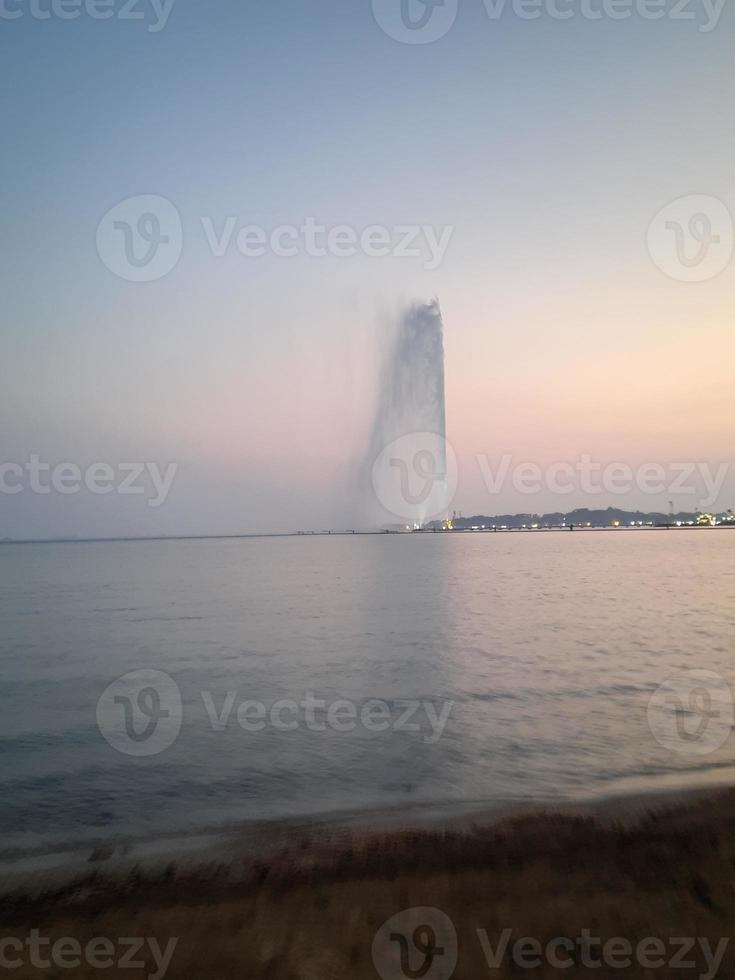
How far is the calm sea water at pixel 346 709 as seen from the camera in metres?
10.1

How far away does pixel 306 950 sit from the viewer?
17.6 ft

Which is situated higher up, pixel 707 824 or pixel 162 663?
pixel 707 824

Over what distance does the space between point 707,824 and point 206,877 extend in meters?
5.79

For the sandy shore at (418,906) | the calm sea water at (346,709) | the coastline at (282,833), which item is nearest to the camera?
the sandy shore at (418,906)

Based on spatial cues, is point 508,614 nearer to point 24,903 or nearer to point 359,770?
point 359,770

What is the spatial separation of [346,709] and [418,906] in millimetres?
10550

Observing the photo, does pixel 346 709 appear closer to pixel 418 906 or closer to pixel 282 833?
pixel 282 833

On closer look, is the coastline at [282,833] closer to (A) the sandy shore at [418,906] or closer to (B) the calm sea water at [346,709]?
(A) the sandy shore at [418,906]

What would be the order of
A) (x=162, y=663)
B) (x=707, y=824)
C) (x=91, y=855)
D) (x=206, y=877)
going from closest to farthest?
(x=206, y=877)
(x=707, y=824)
(x=91, y=855)
(x=162, y=663)

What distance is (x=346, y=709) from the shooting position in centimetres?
1628

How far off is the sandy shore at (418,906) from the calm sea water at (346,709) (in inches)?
88.0

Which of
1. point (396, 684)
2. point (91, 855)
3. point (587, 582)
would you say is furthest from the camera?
point (587, 582)

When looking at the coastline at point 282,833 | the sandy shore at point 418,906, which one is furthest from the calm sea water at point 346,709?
the sandy shore at point 418,906

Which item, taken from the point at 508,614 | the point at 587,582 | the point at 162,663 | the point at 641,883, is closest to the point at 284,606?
the point at 508,614
